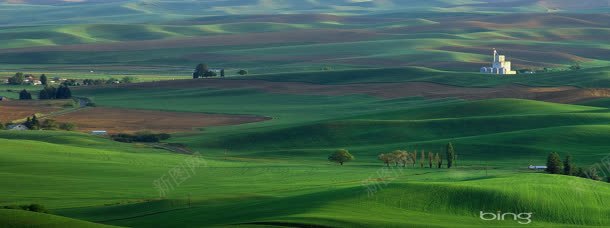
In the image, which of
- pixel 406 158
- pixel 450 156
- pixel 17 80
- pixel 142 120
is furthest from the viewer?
pixel 17 80

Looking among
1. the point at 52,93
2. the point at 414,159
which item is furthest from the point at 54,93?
the point at 414,159

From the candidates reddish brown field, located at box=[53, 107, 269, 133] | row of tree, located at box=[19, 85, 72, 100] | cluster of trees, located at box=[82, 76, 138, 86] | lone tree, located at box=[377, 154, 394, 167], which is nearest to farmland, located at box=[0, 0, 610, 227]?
reddish brown field, located at box=[53, 107, 269, 133]

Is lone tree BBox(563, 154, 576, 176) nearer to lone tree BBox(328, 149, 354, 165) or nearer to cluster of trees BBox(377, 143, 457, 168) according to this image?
cluster of trees BBox(377, 143, 457, 168)

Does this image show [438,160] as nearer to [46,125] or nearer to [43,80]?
[46,125]

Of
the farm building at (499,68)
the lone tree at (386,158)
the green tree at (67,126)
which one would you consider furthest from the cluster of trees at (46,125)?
the farm building at (499,68)

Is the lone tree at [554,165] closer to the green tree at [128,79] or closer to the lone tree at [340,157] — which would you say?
the lone tree at [340,157]

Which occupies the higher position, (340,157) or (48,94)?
(340,157)

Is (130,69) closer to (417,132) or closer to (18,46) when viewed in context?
(18,46)
